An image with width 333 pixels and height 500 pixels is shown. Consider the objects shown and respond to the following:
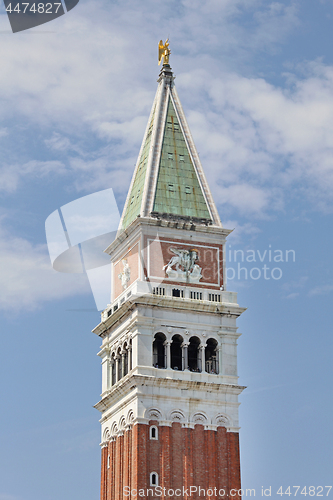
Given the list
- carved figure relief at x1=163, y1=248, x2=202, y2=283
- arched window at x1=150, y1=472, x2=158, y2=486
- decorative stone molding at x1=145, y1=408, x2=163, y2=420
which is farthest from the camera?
carved figure relief at x1=163, y1=248, x2=202, y2=283

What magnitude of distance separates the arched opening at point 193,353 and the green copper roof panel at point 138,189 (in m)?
12.1

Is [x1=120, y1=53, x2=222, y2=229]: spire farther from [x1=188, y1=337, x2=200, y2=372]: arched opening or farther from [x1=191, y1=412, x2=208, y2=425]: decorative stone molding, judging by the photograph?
[x1=191, y1=412, x2=208, y2=425]: decorative stone molding

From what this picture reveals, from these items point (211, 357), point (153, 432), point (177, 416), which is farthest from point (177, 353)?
point (153, 432)

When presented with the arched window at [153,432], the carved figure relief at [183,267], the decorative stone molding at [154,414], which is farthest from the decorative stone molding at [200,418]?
the carved figure relief at [183,267]

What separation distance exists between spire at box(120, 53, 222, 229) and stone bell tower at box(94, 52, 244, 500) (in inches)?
4.3

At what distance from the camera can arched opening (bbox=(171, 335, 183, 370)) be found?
284ft

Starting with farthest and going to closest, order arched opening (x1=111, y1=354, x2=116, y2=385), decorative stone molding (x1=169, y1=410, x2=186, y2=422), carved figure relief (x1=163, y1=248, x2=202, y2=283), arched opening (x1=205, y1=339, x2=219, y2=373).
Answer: arched opening (x1=111, y1=354, x2=116, y2=385) → carved figure relief (x1=163, y1=248, x2=202, y2=283) → arched opening (x1=205, y1=339, x2=219, y2=373) → decorative stone molding (x1=169, y1=410, x2=186, y2=422)

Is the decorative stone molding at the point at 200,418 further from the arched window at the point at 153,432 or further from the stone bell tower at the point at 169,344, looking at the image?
the arched window at the point at 153,432

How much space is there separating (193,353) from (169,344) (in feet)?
9.15

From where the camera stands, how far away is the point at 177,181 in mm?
93188

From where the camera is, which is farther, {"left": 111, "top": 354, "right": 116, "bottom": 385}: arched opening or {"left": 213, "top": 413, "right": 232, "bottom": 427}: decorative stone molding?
{"left": 111, "top": 354, "right": 116, "bottom": 385}: arched opening

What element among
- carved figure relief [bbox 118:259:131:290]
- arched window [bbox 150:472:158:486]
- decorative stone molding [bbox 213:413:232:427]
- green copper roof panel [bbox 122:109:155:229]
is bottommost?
arched window [bbox 150:472:158:486]

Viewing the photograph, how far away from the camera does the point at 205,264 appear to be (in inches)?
3553

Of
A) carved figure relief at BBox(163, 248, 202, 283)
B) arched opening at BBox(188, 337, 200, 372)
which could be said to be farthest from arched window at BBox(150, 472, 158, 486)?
carved figure relief at BBox(163, 248, 202, 283)
